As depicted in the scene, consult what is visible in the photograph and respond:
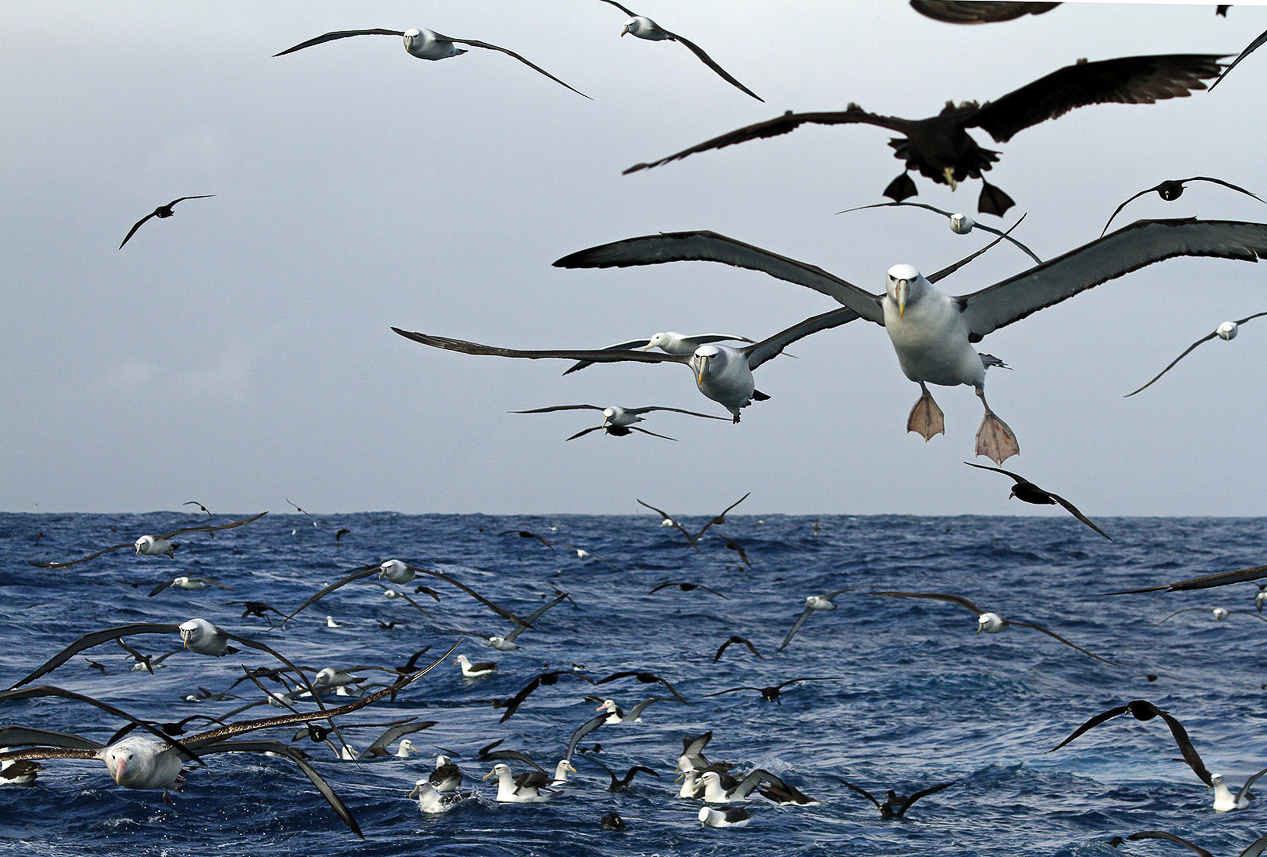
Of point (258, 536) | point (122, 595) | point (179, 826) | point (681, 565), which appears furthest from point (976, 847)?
point (258, 536)

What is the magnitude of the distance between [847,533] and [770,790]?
60221mm

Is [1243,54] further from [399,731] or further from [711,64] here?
[399,731]

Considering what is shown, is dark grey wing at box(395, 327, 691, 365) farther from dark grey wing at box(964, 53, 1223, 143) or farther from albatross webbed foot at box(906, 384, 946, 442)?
albatross webbed foot at box(906, 384, 946, 442)

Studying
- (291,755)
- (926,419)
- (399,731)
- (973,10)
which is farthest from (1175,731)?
(399,731)

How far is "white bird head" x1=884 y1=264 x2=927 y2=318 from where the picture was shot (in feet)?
22.0

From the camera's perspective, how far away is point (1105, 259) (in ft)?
23.9

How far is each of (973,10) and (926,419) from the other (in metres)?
4.76

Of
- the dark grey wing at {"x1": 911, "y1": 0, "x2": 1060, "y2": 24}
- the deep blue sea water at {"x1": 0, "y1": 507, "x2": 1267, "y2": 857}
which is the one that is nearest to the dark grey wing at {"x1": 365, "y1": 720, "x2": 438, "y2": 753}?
the deep blue sea water at {"x1": 0, "y1": 507, "x2": 1267, "y2": 857}

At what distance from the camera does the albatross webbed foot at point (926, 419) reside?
379 inches

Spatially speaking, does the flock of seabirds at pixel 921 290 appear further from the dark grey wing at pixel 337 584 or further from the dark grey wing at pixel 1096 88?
the dark grey wing at pixel 337 584

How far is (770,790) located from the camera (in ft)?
41.9

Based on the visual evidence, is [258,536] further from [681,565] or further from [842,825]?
[842,825]

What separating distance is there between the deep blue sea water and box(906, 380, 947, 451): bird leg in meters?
4.52

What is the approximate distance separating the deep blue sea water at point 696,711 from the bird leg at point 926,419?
452cm
